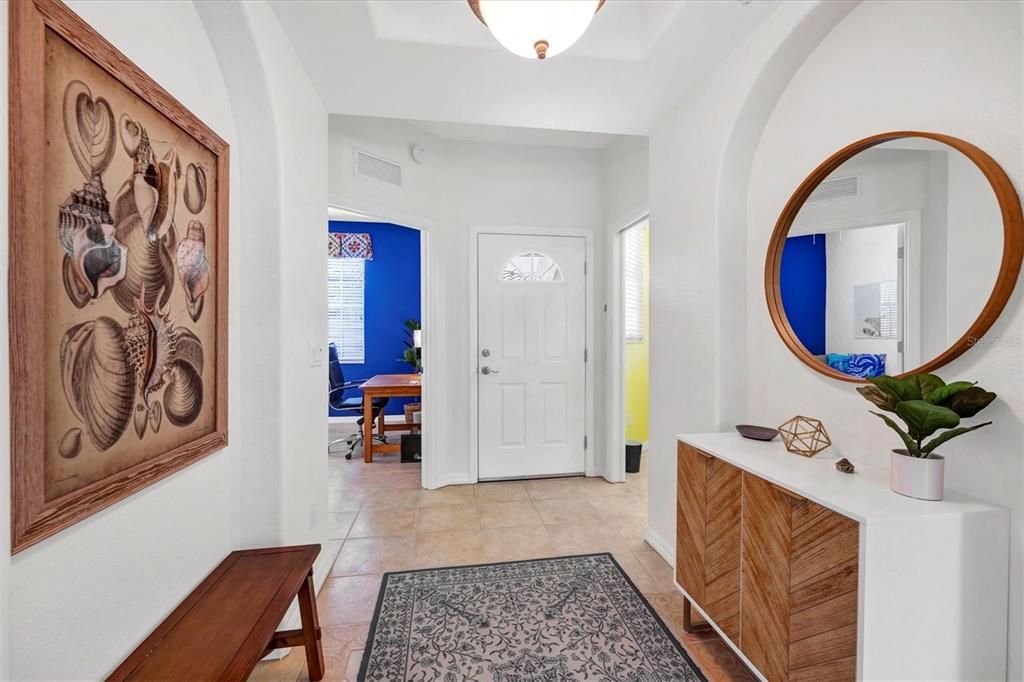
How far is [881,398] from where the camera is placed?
1.24 m

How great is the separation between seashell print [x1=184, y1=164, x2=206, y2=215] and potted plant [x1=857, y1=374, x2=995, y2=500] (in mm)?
2058

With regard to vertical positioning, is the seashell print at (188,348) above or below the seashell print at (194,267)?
below

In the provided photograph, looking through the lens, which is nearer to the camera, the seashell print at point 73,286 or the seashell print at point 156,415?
the seashell print at point 73,286

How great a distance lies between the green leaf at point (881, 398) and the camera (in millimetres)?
1204

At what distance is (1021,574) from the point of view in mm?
1061

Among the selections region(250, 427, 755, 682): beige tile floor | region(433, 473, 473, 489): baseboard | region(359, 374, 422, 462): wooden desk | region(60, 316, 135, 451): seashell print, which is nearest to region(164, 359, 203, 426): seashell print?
region(60, 316, 135, 451): seashell print

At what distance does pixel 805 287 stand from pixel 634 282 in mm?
2878

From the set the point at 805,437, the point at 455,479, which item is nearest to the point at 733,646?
the point at 805,437

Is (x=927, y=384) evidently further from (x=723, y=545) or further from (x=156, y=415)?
(x=156, y=415)

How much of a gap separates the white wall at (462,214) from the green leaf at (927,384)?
8.36ft

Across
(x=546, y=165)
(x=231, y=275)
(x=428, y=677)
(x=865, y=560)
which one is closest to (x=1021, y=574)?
(x=865, y=560)

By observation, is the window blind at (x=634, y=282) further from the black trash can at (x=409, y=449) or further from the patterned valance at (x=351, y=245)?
the patterned valance at (x=351, y=245)

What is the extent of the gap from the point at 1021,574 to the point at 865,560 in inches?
15.0

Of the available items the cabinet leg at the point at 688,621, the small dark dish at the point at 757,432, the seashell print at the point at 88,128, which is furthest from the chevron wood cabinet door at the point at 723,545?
the seashell print at the point at 88,128
